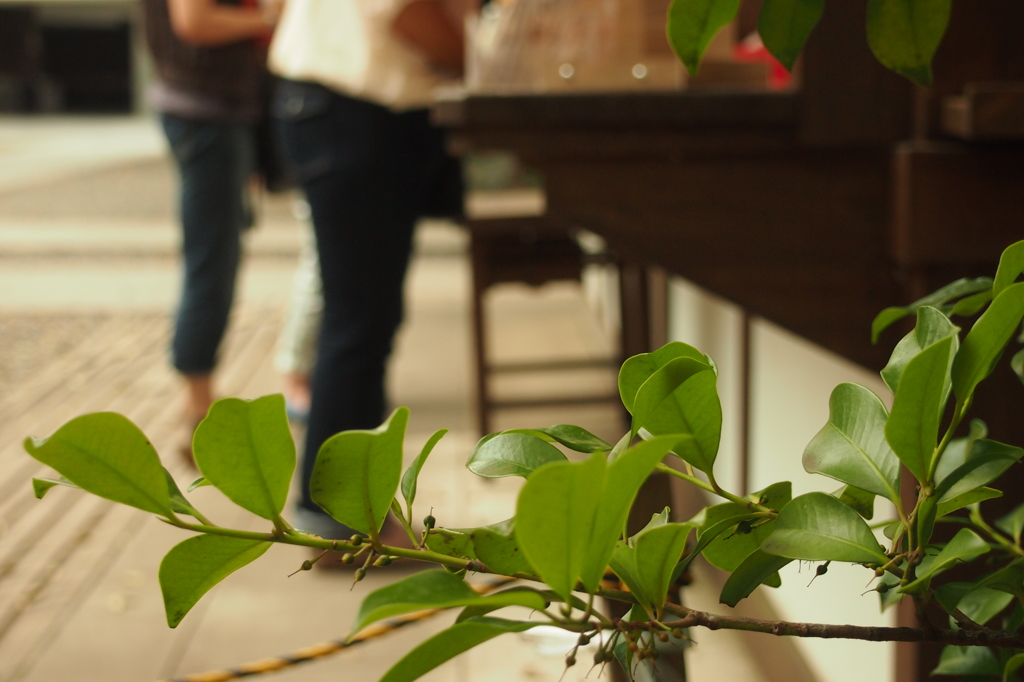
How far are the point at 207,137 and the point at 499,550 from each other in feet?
7.60

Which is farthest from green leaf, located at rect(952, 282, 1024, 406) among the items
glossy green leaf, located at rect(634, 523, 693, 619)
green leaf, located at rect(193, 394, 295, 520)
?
green leaf, located at rect(193, 394, 295, 520)

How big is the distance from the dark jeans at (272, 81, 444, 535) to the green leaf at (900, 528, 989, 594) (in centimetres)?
154

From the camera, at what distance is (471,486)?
109 inches

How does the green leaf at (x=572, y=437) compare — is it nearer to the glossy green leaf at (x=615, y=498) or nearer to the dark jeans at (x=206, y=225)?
the glossy green leaf at (x=615, y=498)

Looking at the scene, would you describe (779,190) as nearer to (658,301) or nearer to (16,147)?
(658,301)

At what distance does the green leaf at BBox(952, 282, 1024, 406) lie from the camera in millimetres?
344

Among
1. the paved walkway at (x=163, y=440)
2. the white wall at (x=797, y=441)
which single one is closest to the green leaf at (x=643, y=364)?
the white wall at (x=797, y=441)

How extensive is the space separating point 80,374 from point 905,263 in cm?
346

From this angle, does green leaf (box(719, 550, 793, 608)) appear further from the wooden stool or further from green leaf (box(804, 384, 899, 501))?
the wooden stool

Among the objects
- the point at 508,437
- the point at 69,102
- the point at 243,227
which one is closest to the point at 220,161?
the point at 243,227

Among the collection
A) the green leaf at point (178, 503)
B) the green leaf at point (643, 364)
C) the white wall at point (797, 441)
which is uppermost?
the green leaf at point (643, 364)

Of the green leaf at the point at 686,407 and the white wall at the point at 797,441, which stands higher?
the green leaf at the point at 686,407

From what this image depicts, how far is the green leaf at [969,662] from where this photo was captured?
1.97 ft

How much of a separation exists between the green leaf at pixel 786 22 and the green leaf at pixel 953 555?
0.64 feet
